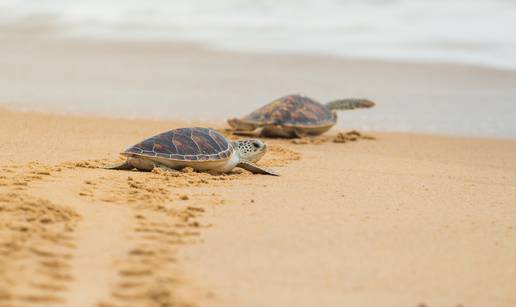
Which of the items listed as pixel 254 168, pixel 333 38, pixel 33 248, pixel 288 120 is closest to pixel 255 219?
pixel 33 248

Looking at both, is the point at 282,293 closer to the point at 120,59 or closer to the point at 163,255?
the point at 163,255

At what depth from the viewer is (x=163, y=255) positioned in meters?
4.22

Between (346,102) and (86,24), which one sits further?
(86,24)

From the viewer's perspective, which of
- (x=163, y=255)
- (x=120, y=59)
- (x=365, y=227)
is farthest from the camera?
(x=120, y=59)

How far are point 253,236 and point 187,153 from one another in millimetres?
2160

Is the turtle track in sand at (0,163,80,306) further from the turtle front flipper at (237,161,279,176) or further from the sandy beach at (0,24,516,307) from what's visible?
the turtle front flipper at (237,161,279,176)

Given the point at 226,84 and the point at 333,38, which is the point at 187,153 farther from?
the point at 333,38

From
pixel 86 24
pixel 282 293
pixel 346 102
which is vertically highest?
pixel 86 24

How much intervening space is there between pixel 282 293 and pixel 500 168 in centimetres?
496

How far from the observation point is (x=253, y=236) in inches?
187

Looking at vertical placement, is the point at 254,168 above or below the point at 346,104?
below

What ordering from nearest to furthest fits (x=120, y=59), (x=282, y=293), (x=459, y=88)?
1. (x=282, y=293)
2. (x=459, y=88)
3. (x=120, y=59)

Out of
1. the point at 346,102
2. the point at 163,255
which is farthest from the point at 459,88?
the point at 163,255

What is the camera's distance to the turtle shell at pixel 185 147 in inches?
266
